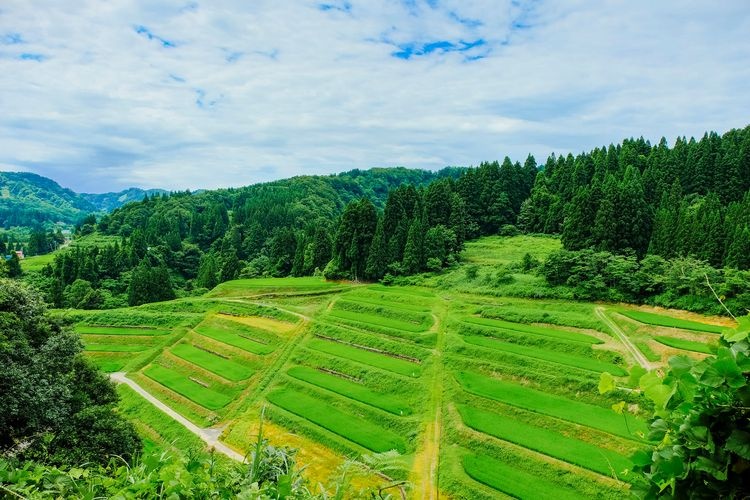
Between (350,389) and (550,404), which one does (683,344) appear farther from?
(350,389)

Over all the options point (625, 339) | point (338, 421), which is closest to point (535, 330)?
point (625, 339)

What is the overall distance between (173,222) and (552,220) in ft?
282

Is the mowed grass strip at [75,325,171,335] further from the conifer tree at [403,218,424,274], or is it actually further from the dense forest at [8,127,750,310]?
the conifer tree at [403,218,424,274]

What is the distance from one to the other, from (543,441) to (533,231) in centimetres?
5028

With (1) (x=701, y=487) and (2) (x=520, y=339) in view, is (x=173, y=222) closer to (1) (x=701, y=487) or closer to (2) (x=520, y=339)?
(2) (x=520, y=339)

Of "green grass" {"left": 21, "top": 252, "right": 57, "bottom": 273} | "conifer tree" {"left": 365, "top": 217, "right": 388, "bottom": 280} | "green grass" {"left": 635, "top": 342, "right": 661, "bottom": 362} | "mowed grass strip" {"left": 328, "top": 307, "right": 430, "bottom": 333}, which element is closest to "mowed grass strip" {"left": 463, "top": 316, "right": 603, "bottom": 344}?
"green grass" {"left": 635, "top": 342, "right": 661, "bottom": 362}

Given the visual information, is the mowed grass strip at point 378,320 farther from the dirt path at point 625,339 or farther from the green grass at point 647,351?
the green grass at point 647,351

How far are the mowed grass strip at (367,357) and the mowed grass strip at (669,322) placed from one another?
1664 cm

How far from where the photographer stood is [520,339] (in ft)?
107

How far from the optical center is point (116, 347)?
42.3 metres

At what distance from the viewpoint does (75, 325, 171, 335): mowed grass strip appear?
44341mm

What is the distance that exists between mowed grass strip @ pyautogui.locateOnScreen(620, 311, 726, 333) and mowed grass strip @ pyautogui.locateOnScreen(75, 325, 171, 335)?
41073 mm

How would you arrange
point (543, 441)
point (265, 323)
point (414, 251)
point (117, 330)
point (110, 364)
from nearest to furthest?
point (543, 441), point (110, 364), point (265, 323), point (117, 330), point (414, 251)

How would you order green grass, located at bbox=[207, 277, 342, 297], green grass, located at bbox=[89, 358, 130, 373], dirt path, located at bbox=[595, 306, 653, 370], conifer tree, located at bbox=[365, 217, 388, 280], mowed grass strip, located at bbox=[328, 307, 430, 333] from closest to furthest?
dirt path, located at bbox=[595, 306, 653, 370], mowed grass strip, located at bbox=[328, 307, 430, 333], green grass, located at bbox=[89, 358, 130, 373], green grass, located at bbox=[207, 277, 342, 297], conifer tree, located at bbox=[365, 217, 388, 280]
